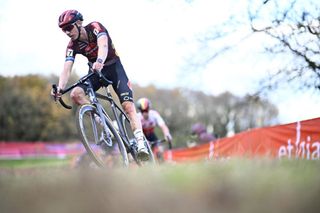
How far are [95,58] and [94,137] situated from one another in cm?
98

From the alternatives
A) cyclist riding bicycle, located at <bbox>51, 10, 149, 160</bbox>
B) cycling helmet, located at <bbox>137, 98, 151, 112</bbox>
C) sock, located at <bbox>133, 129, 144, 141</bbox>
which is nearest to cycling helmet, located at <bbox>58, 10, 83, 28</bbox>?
cyclist riding bicycle, located at <bbox>51, 10, 149, 160</bbox>

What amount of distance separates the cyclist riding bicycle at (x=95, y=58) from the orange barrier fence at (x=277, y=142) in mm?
1748

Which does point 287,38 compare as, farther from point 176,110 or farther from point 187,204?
point 176,110

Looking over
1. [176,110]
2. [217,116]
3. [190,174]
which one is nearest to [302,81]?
[190,174]

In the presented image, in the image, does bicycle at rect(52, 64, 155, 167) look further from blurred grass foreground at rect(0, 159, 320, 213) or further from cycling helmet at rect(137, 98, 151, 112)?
cycling helmet at rect(137, 98, 151, 112)

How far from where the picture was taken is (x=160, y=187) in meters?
2.64

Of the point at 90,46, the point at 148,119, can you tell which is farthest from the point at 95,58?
the point at 148,119

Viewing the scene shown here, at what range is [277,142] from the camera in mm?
11234

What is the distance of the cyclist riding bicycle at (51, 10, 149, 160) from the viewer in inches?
222

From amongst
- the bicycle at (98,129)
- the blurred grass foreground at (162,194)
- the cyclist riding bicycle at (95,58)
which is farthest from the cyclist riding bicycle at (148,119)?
the blurred grass foreground at (162,194)

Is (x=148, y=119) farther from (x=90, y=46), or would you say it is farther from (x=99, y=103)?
(x=90, y=46)

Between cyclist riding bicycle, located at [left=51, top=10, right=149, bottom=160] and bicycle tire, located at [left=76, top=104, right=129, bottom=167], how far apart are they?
17cm

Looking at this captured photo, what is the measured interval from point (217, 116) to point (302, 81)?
5667 centimetres

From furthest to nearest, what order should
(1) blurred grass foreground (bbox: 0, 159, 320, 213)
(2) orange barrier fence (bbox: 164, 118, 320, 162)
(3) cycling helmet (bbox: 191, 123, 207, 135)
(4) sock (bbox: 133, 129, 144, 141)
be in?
(3) cycling helmet (bbox: 191, 123, 207, 135), (2) orange barrier fence (bbox: 164, 118, 320, 162), (4) sock (bbox: 133, 129, 144, 141), (1) blurred grass foreground (bbox: 0, 159, 320, 213)
